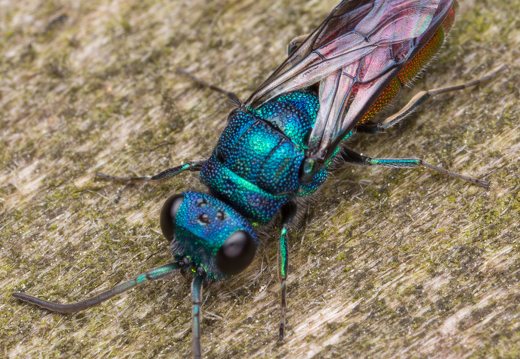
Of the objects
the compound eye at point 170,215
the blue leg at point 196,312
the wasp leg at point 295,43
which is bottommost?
the blue leg at point 196,312

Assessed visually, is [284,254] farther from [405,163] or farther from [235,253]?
[405,163]

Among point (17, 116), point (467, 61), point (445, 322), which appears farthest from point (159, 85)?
point (445, 322)

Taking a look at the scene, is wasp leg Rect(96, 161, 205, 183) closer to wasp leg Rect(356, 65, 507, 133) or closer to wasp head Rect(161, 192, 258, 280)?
wasp head Rect(161, 192, 258, 280)

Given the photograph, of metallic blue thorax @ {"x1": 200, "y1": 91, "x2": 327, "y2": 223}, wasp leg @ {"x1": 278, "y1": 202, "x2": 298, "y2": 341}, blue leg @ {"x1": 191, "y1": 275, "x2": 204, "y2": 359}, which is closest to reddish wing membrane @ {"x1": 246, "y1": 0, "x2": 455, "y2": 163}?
metallic blue thorax @ {"x1": 200, "y1": 91, "x2": 327, "y2": 223}

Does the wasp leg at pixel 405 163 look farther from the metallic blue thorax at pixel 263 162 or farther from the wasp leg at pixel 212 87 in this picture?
Result: the wasp leg at pixel 212 87

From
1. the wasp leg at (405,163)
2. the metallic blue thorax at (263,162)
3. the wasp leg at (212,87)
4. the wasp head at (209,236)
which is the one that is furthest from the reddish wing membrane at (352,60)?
the wasp head at (209,236)

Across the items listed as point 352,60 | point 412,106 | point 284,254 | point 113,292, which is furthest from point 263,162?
point 412,106
